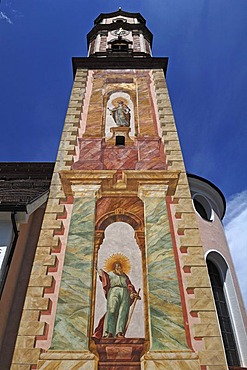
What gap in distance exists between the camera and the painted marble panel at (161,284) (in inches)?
229

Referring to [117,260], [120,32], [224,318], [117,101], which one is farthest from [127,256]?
[120,32]

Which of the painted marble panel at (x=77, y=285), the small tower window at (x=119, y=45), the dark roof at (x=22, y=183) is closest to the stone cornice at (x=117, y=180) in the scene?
the painted marble panel at (x=77, y=285)

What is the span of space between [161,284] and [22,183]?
532cm

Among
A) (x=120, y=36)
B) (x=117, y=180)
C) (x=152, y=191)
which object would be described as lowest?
(x=152, y=191)

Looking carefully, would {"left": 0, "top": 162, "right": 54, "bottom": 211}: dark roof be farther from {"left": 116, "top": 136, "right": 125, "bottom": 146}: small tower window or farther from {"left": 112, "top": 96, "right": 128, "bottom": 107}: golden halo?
{"left": 112, "top": 96, "right": 128, "bottom": 107}: golden halo

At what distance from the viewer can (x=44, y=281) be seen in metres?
6.54

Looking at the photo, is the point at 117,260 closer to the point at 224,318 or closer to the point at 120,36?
the point at 224,318

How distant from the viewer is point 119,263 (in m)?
6.94

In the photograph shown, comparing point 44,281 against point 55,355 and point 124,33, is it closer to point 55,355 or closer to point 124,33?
point 55,355

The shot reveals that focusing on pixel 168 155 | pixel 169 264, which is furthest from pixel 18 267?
pixel 168 155

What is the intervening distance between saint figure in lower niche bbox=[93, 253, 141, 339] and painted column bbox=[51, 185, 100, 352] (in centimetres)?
27

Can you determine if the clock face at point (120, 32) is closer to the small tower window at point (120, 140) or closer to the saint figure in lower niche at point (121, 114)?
the saint figure in lower niche at point (121, 114)

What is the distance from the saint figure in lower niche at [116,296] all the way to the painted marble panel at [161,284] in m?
0.40

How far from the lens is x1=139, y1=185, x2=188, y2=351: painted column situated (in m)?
5.81
